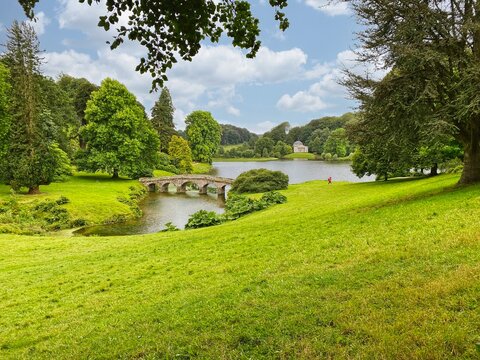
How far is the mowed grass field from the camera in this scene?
538 centimetres

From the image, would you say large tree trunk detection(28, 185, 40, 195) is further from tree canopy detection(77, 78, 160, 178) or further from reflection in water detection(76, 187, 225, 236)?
tree canopy detection(77, 78, 160, 178)

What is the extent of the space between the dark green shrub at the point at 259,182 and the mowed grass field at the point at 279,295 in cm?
2911

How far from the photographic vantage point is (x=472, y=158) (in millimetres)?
16766

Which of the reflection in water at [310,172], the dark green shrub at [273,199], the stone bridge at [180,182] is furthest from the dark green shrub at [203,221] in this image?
the reflection in water at [310,172]

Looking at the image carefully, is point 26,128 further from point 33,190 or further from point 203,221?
point 203,221

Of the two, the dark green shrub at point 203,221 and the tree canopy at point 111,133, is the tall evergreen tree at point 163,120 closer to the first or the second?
the tree canopy at point 111,133

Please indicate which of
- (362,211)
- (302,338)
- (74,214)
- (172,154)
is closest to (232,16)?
(302,338)

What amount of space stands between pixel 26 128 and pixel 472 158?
128 feet

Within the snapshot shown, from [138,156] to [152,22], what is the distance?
51.1 m

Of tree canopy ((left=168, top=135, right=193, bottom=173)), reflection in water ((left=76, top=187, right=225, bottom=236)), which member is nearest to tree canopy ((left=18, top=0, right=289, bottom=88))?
reflection in water ((left=76, top=187, right=225, bottom=236))

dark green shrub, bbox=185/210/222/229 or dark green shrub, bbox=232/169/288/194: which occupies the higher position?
dark green shrub, bbox=232/169/288/194

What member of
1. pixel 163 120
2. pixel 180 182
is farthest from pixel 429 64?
pixel 163 120

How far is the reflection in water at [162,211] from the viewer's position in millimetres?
30219

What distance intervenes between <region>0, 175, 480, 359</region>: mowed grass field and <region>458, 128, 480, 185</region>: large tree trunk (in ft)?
5.44
